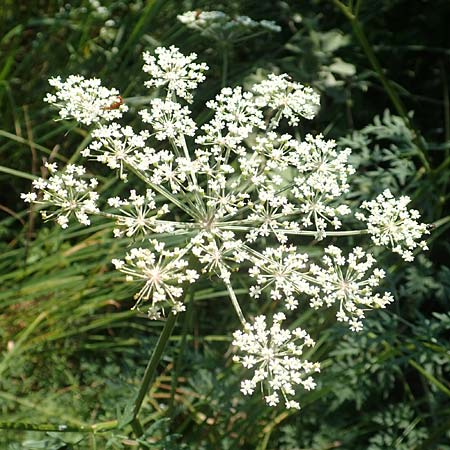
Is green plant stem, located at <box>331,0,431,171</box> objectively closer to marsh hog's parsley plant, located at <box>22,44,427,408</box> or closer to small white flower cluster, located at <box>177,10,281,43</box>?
small white flower cluster, located at <box>177,10,281,43</box>

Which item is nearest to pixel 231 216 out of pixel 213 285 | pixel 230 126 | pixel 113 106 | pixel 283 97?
pixel 230 126

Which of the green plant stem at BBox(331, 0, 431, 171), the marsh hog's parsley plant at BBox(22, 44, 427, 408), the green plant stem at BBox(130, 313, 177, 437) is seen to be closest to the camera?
the marsh hog's parsley plant at BBox(22, 44, 427, 408)

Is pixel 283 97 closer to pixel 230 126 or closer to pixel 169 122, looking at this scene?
pixel 230 126

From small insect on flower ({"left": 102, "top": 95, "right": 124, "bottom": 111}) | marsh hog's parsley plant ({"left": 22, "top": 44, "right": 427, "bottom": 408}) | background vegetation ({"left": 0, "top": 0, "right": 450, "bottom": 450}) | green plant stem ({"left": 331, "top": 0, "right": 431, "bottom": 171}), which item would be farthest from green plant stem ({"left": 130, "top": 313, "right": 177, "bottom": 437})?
green plant stem ({"left": 331, "top": 0, "right": 431, "bottom": 171})

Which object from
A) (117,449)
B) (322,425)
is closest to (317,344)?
(322,425)

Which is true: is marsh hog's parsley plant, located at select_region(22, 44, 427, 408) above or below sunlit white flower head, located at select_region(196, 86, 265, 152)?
below

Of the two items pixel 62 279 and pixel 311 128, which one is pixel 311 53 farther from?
pixel 62 279

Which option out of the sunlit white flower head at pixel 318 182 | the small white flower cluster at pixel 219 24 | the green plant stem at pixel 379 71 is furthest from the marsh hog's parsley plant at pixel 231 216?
the small white flower cluster at pixel 219 24
